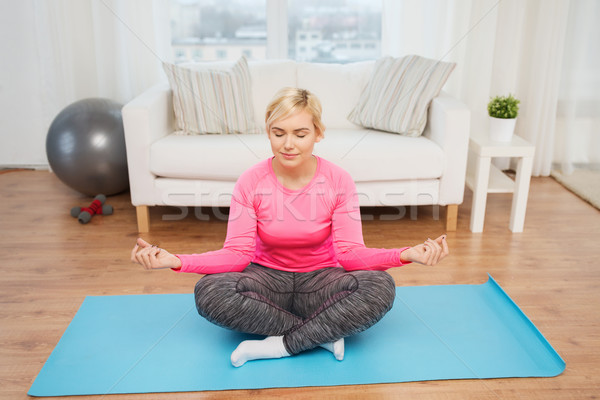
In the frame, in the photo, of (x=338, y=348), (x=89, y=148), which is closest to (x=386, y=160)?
(x=338, y=348)

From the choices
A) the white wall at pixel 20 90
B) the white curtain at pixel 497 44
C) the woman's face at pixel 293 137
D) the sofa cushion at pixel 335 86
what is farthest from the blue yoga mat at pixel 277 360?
the white wall at pixel 20 90

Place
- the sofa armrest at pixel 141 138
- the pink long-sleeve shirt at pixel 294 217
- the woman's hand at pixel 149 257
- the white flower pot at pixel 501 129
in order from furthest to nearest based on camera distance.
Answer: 1. the white flower pot at pixel 501 129
2. the sofa armrest at pixel 141 138
3. the pink long-sleeve shirt at pixel 294 217
4. the woman's hand at pixel 149 257

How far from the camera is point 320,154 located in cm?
275

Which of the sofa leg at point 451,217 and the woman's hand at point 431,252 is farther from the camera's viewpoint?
the sofa leg at point 451,217

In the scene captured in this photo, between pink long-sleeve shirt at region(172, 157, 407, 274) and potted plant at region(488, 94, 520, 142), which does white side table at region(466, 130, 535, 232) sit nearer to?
potted plant at region(488, 94, 520, 142)

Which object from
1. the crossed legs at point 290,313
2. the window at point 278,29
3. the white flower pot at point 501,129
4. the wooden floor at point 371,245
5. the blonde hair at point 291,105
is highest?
the window at point 278,29

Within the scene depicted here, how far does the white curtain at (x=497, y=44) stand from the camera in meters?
3.48

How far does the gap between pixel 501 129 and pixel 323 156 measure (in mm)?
879

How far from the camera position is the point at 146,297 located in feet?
7.43

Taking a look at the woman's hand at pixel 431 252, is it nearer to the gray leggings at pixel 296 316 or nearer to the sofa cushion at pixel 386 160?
the gray leggings at pixel 296 316

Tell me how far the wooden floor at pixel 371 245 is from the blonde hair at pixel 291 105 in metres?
0.80

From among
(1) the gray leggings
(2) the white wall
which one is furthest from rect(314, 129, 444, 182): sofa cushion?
(2) the white wall

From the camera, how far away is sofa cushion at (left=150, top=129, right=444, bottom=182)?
2754 mm

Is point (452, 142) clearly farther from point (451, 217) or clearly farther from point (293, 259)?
point (293, 259)
